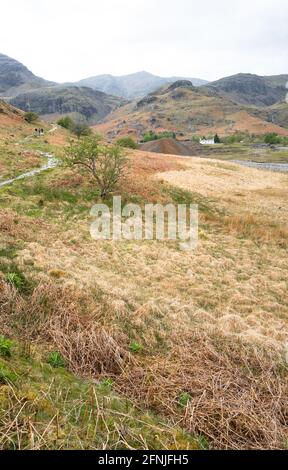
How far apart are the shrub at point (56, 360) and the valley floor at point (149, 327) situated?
0.16m

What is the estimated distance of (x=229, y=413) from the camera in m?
6.72

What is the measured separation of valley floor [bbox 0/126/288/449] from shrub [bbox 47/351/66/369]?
16 cm

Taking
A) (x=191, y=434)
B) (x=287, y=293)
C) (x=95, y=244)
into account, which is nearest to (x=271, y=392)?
(x=191, y=434)

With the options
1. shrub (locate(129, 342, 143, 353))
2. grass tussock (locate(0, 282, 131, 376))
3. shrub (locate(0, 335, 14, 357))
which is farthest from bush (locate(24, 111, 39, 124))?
shrub (locate(0, 335, 14, 357))

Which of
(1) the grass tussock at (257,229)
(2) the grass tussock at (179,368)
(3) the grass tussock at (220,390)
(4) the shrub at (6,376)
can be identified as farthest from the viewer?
(1) the grass tussock at (257,229)

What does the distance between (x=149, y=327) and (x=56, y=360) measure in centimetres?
374

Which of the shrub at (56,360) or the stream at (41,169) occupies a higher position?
the stream at (41,169)

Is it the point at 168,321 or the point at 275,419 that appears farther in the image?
the point at 168,321

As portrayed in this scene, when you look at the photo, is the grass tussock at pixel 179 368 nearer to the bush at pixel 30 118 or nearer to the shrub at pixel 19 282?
the shrub at pixel 19 282

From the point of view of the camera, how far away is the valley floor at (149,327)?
20.4 ft

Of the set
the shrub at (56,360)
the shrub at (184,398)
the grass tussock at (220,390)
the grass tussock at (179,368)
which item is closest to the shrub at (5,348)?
the shrub at (56,360)

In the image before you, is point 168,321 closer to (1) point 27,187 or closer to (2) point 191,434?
(2) point 191,434

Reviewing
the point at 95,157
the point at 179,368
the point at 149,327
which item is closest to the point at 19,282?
the point at 149,327
